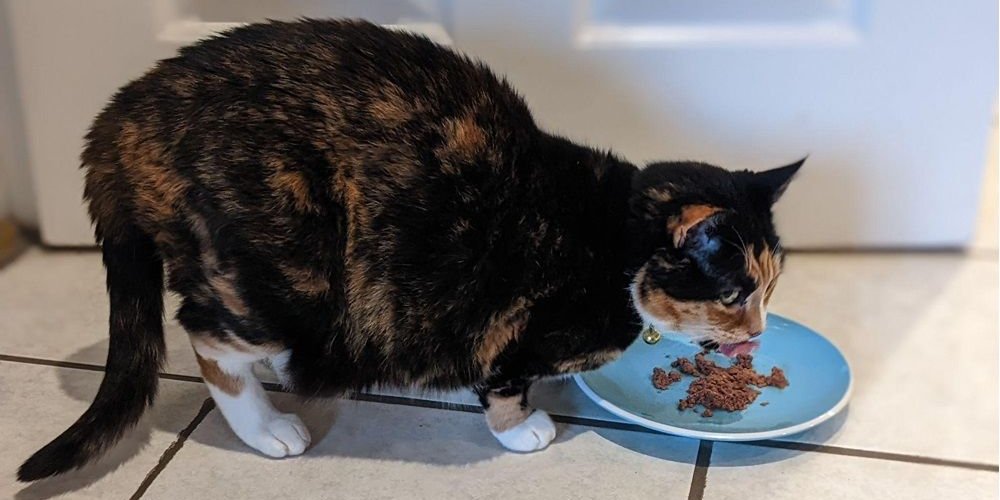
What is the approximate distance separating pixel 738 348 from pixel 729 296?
0.09 metres

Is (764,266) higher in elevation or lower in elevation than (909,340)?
higher

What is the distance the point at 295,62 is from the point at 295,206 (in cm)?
18

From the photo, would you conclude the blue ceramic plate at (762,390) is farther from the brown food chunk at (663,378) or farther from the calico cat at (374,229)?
the calico cat at (374,229)

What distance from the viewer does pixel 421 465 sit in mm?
1244

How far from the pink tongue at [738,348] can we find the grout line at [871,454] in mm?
145

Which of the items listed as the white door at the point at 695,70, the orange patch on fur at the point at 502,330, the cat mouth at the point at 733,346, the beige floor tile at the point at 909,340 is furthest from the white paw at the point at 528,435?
the white door at the point at 695,70

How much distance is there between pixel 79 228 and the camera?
1720mm

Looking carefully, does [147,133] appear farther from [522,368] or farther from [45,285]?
[45,285]

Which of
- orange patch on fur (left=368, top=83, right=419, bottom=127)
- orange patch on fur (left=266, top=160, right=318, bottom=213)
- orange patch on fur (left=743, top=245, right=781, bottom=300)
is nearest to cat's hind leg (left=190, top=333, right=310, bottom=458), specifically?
orange patch on fur (left=266, top=160, right=318, bottom=213)

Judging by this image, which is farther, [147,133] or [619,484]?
[619,484]

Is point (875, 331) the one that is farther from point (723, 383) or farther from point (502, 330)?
point (502, 330)

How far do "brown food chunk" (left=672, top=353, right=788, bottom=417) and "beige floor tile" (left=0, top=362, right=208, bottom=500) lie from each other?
685 mm

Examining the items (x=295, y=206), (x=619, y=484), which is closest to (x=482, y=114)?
(x=295, y=206)

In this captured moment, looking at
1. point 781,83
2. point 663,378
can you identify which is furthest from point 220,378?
point 781,83
